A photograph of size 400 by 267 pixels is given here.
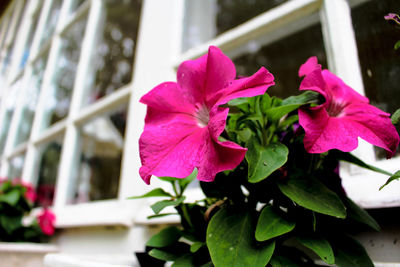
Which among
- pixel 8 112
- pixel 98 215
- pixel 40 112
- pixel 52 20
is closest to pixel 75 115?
pixel 40 112

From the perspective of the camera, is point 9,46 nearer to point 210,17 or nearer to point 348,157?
point 210,17

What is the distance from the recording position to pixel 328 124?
42 cm

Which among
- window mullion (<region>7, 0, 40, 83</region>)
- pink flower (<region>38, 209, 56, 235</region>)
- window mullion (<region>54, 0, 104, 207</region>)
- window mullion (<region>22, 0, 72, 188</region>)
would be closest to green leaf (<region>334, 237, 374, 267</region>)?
pink flower (<region>38, 209, 56, 235</region>)

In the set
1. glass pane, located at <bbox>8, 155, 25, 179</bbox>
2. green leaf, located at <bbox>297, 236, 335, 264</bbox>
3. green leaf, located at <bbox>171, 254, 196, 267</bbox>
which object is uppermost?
glass pane, located at <bbox>8, 155, 25, 179</bbox>

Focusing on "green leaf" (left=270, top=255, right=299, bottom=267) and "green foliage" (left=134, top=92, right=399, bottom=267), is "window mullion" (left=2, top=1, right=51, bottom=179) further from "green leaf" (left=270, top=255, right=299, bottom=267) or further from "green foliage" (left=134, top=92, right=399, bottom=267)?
"green leaf" (left=270, top=255, right=299, bottom=267)

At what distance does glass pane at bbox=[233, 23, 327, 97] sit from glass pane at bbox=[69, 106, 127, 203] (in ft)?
1.79

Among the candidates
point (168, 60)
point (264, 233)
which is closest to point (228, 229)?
point (264, 233)

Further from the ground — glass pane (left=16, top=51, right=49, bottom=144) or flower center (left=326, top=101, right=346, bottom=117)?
glass pane (left=16, top=51, right=49, bottom=144)

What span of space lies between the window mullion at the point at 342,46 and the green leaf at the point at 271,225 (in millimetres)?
285

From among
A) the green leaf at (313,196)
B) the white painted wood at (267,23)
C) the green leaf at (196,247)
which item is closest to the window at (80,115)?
the white painted wood at (267,23)

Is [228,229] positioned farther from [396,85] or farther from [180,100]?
[396,85]

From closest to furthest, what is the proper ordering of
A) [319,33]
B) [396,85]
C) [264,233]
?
1. [264,233]
2. [396,85]
3. [319,33]

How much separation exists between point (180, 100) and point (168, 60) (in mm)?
641

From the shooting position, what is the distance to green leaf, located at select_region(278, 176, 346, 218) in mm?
403
